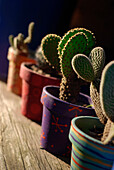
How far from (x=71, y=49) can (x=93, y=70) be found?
10.0 inches

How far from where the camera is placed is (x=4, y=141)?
146 cm

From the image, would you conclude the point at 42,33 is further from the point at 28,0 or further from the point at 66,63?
the point at 66,63

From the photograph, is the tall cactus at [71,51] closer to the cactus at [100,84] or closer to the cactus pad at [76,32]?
the cactus pad at [76,32]

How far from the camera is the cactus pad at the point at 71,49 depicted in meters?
1.35

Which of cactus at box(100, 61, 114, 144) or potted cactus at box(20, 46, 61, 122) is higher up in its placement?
cactus at box(100, 61, 114, 144)

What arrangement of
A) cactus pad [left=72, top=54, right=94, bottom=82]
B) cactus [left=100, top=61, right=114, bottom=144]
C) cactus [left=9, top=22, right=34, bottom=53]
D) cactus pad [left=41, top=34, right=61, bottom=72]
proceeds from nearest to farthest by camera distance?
cactus [left=100, top=61, right=114, bottom=144] → cactus pad [left=72, top=54, right=94, bottom=82] → cactus pad [left=41, top=34, right=61, bottom=72] → cactus [left=9, top=22, right=34, bottom=53]

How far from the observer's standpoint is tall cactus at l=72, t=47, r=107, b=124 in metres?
1.12

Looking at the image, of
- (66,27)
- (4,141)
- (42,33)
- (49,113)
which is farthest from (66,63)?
(66,27)

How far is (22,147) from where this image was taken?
1.44 m

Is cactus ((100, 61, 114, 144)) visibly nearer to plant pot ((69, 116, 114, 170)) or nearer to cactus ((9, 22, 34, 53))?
plant pot ((69, 116, 114, 170))

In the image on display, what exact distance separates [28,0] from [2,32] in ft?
1.75

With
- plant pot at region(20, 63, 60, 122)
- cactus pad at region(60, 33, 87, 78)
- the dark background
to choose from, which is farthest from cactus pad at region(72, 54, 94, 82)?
the dark background

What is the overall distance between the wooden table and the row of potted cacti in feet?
0.25

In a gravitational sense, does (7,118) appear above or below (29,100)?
below
